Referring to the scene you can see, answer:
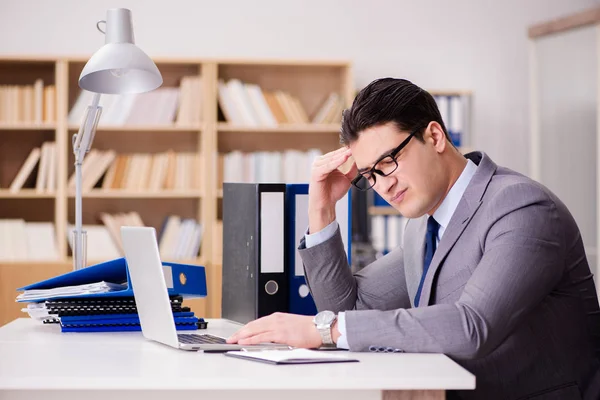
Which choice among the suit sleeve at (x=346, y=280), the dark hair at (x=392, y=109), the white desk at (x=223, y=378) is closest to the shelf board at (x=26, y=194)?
the suit sleeve at (x=346, y=280)

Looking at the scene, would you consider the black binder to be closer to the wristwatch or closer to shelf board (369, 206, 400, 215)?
the wristwatch

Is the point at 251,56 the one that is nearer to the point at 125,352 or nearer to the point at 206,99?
the point at 206,99

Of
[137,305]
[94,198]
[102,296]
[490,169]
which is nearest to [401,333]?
[490,169]

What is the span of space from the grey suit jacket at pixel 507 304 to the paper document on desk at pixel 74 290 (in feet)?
2.13

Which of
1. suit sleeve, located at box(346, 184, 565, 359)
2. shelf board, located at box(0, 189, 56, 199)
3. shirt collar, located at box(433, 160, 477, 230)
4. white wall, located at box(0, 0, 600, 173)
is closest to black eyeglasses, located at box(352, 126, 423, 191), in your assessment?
shirt collar, located at box(433, 160, 477, 230)

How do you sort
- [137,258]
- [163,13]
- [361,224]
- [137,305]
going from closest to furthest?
[137,258]
[137,305]
[361,224]
[163,13]

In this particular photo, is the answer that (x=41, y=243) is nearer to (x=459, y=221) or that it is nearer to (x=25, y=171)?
(x=25, y=171)

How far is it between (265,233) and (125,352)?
59cm

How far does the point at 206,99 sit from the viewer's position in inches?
197

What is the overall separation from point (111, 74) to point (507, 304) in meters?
1.41

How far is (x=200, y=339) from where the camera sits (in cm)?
174

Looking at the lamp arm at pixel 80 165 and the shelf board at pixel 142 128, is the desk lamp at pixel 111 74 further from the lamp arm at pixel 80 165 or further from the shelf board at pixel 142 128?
the shelf board at pixel 142 128

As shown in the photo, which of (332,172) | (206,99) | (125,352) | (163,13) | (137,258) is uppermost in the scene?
(163,13)

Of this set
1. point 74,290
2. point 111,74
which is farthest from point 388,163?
point 111,74
